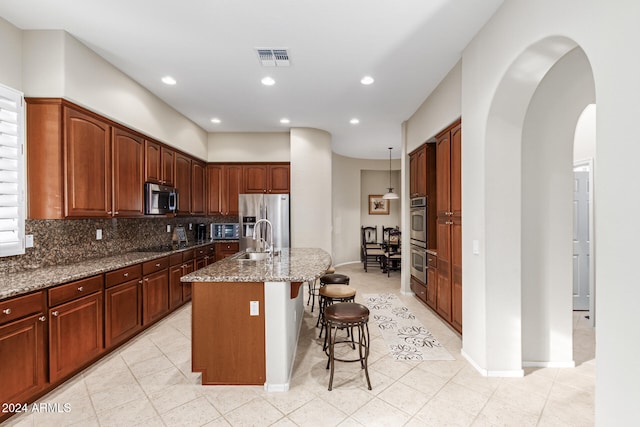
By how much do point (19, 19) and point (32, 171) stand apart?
4.25 ft

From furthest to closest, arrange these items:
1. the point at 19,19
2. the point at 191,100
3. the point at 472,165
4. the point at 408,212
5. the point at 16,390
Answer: the point at 408,212, the point at 191,100, the point at 472,165, the point at 19,19, the point at 16,390

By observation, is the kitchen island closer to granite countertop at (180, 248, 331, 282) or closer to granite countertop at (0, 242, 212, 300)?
granite countertop at (180, 248, 331, 282)

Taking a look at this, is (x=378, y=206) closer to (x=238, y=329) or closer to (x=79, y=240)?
(x=238, y=329)

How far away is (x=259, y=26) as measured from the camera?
2.49m

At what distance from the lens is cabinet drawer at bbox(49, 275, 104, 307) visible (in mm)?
2236

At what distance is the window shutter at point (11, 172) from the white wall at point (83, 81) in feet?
0.72

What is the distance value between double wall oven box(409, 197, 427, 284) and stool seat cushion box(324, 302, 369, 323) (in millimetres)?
2221

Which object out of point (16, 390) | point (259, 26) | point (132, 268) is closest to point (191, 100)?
point (259, 26)

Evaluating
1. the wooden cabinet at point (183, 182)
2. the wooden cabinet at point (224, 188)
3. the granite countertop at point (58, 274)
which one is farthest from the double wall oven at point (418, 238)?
the wooden cabinet at point (183, 182)

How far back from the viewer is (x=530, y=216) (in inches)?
103

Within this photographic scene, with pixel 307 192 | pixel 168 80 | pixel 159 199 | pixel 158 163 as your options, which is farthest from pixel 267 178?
pixel 168 80

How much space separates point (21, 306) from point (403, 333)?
11.6 feet

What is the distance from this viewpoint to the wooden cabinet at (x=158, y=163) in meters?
3.82

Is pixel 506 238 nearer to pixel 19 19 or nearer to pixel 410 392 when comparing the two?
pixel 410 392
